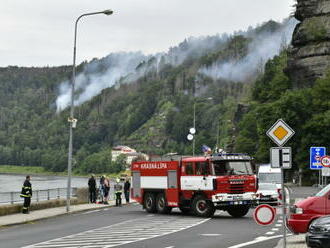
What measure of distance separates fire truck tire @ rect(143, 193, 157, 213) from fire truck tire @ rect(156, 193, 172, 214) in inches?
11.2

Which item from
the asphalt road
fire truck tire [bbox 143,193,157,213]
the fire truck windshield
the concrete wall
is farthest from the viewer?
fire truck tire [bbox 143,193,157,213]

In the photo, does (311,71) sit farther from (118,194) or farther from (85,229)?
(85,229)

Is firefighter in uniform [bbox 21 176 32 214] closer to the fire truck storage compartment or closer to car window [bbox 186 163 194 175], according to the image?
the fire truck storage compartment

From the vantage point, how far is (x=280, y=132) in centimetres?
1555

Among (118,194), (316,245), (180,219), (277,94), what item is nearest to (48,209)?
(118,194)

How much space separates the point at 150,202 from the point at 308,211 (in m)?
16.3

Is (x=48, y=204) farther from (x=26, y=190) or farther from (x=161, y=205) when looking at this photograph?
(x=161, y=205)

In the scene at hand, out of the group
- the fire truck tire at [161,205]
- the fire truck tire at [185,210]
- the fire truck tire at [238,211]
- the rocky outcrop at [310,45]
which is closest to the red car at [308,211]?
the fire truck tire at [238,211]

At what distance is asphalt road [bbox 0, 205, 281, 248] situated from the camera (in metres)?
18.1

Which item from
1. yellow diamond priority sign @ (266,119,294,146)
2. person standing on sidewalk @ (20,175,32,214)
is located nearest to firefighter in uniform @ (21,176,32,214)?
person standing on sidewalk @ (20,175,32,214)

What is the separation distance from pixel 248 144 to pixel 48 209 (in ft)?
281

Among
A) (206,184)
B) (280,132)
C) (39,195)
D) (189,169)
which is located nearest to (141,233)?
(280,132)

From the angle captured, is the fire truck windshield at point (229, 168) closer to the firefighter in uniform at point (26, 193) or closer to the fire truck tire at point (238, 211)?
the fire truck tire at point (238, 211)

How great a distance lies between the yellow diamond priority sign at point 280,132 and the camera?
15.5 m
